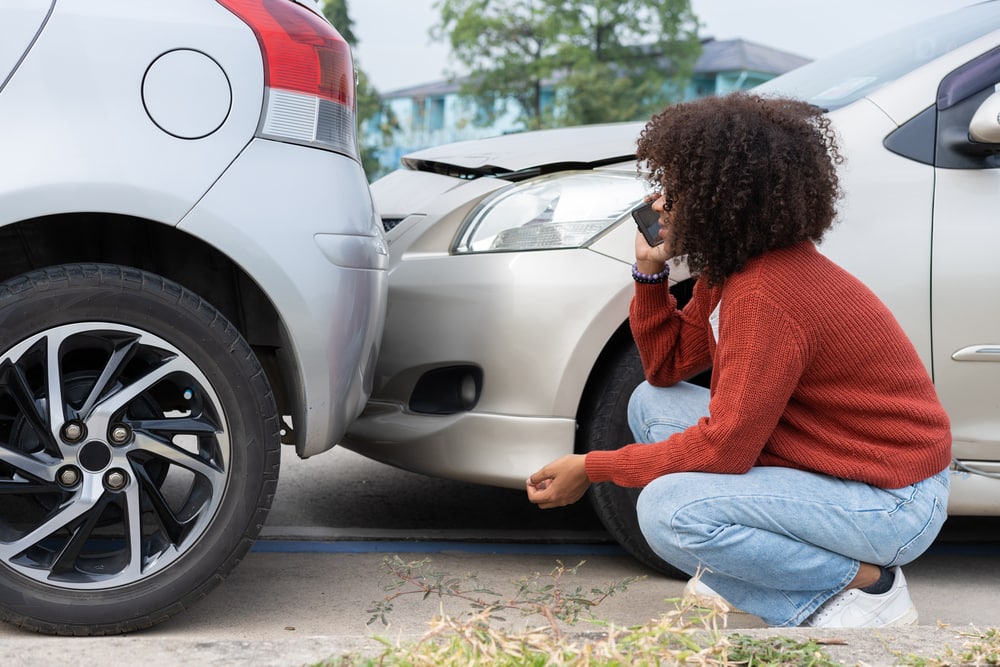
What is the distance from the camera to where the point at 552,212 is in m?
2.72

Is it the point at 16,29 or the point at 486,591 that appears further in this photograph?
the point at 486,591

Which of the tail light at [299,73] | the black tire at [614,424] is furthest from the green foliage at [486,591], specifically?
the tail light at [299,73]

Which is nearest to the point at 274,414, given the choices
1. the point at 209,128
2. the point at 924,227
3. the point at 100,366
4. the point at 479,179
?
the point at 100,366

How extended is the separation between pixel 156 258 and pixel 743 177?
124 cm

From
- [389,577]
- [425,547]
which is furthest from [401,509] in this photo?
[389,577]

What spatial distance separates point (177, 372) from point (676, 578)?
4.43ft

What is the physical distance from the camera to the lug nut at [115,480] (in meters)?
2.13

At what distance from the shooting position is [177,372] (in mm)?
2170

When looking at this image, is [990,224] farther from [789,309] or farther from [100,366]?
[100,366]

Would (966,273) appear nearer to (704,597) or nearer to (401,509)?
(704,597)

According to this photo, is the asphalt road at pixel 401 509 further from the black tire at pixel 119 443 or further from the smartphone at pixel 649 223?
the smartphone at pixel 649 223

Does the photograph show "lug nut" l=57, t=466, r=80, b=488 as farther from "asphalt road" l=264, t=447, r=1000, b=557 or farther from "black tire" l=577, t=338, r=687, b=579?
"black tire" l=577, t=338, r=687, b=579

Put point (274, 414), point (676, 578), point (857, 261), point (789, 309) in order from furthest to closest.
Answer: point (676, 578)
point (857, 261)
point (274, 414)
point (789, 309)

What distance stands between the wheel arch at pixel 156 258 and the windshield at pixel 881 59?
150 cm
